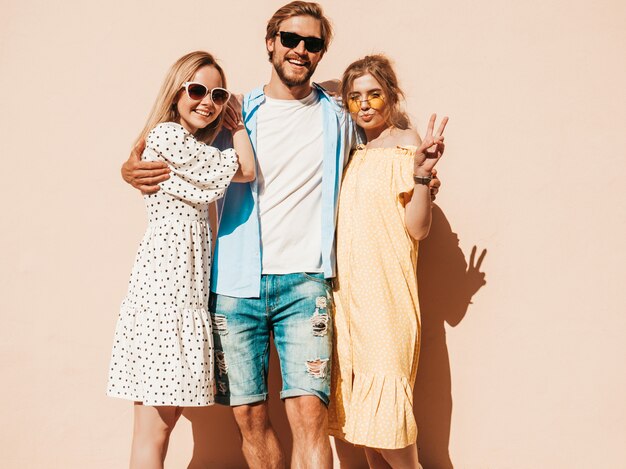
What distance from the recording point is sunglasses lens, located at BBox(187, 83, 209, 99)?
288 centimetres

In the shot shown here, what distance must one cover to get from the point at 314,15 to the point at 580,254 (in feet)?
5.95

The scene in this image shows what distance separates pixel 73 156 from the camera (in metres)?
3.86

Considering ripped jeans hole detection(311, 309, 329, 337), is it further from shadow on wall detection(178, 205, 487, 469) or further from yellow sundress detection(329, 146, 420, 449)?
shadow on wall detection(178, 205, 487, 469)

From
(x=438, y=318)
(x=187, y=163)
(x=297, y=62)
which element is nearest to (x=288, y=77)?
(x=297, y=62)

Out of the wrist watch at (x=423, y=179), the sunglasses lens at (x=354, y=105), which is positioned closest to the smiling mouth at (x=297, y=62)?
the sunglasses lens at (x=354, y=105)

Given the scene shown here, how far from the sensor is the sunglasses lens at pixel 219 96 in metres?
2.92

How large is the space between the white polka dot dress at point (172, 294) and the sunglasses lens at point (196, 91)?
156 mm

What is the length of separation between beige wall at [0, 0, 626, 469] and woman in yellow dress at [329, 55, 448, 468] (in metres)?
0.53

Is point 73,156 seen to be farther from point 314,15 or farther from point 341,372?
point 341,372

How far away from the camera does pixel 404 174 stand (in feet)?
9.93

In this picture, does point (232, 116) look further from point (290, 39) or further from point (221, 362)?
point (221, 362)

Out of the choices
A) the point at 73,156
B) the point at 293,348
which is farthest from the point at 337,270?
the point at 73,156

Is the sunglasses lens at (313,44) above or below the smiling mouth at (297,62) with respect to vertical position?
above

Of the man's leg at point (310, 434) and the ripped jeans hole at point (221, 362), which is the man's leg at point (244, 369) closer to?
the ripped jeans hole at point (221, 362)
